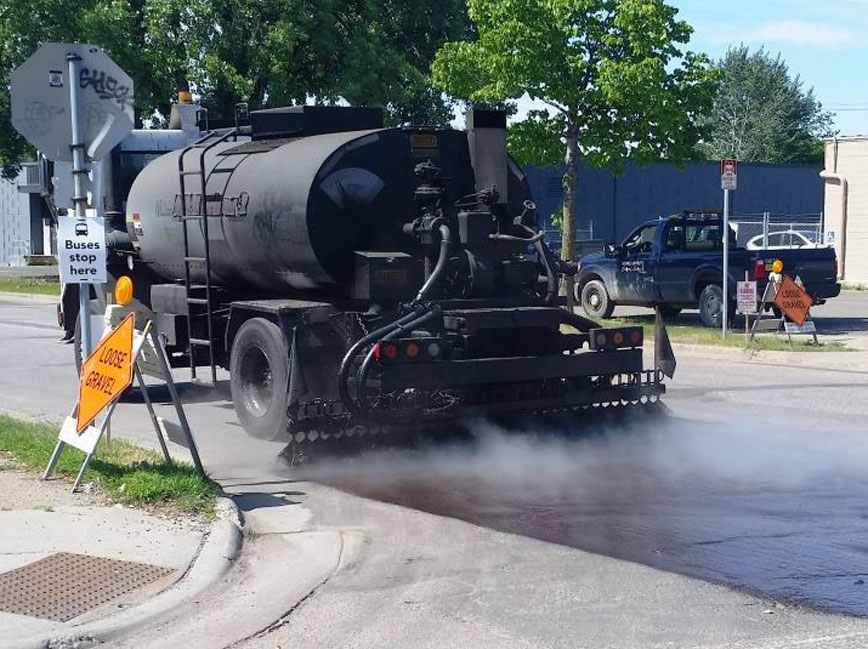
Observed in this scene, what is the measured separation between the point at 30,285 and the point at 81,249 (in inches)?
1194

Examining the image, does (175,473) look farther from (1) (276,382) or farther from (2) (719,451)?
(2) (719,451)

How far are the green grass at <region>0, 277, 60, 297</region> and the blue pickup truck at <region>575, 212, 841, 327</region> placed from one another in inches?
631

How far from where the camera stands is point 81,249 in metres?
9.23

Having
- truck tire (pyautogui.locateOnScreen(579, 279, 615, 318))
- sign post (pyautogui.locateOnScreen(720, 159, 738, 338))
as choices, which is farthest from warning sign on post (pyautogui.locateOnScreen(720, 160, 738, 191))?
truck tire (pyautogui.locateOnScreen(579, 279, 615, 318))

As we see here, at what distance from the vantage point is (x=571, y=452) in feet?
34.1

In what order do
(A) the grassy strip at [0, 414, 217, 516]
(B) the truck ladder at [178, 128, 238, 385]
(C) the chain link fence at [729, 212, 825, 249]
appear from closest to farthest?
1. (A) the grassy strip at [0, 414, 217, 516]
2. (B) the truck ladder at [178, 128, 238, 385]
3. (C) the chain link fence at [729, 212, 825, 249]

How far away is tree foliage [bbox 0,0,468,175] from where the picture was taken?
31.2 m

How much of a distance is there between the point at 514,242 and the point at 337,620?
512 centimetres

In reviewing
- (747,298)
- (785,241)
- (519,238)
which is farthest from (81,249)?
(785,241)

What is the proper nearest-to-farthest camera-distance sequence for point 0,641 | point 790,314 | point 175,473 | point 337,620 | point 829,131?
point 0,641 → point 337,620 → point 175,473 → point 790,314 → point 829,131

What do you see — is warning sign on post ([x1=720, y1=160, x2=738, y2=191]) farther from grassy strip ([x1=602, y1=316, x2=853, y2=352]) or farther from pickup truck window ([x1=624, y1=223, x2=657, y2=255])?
pickup truck window ([x1=624, y1=223, x2=657, y2=255])

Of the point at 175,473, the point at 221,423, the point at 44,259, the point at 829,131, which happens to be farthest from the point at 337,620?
the point at 829,131

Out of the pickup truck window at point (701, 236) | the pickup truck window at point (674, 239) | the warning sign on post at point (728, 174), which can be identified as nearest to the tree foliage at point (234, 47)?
the pickup truck window at point (674, 239)

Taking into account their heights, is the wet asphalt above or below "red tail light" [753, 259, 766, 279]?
below
